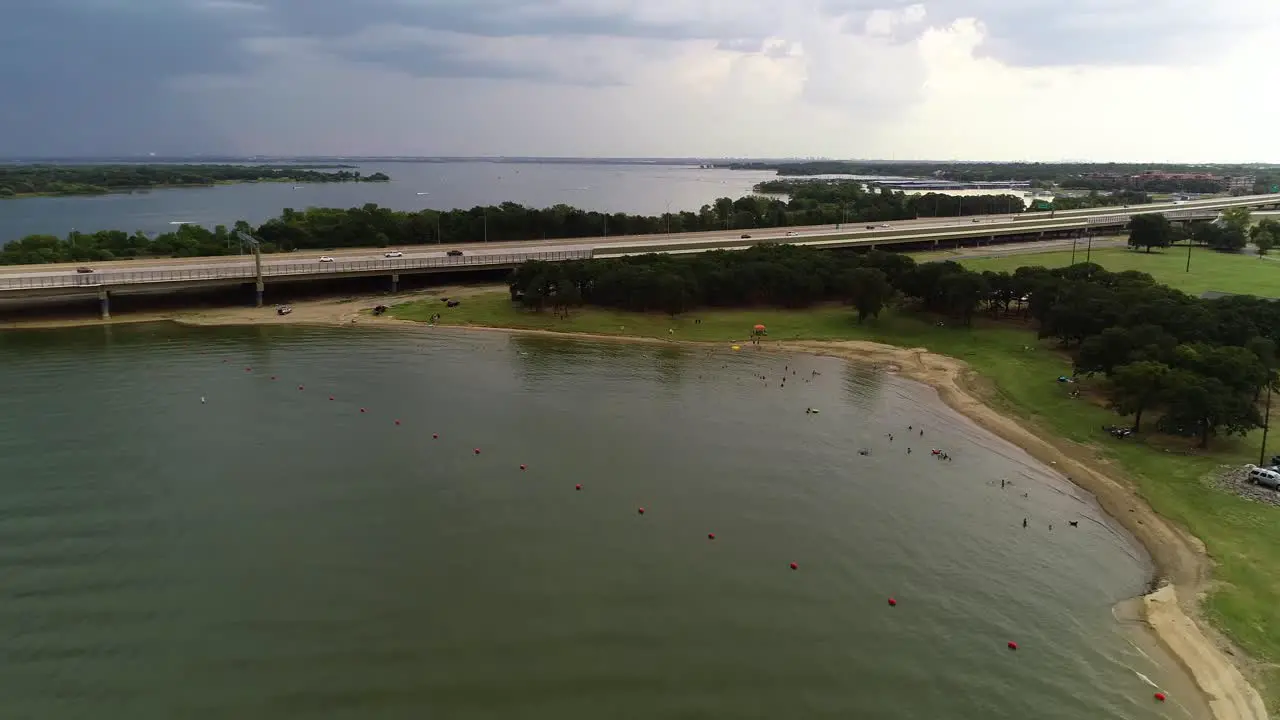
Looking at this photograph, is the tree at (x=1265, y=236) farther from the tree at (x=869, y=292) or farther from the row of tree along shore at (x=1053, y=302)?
the tree at (x=869, y=292)

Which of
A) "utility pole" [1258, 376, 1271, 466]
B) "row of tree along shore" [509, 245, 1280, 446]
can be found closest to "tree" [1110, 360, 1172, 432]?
"row of tree along shore" [509, 245, 1280, 446]

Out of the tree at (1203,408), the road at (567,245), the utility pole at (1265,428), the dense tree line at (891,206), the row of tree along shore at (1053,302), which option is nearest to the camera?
the utility pole at (1265,428)

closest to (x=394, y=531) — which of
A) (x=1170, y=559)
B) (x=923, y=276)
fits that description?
(x=1170, y=559)

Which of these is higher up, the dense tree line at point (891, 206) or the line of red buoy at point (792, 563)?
the dense tree line at point (891, 206)

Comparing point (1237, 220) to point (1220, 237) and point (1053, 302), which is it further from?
point (1053, 302)

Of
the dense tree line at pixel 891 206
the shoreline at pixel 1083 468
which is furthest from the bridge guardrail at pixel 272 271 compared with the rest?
the dense tree line at pixel 891 206

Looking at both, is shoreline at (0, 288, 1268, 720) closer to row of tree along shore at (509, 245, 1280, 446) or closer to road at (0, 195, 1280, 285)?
row of tree along shore at (509, 245, 1280, 446)
